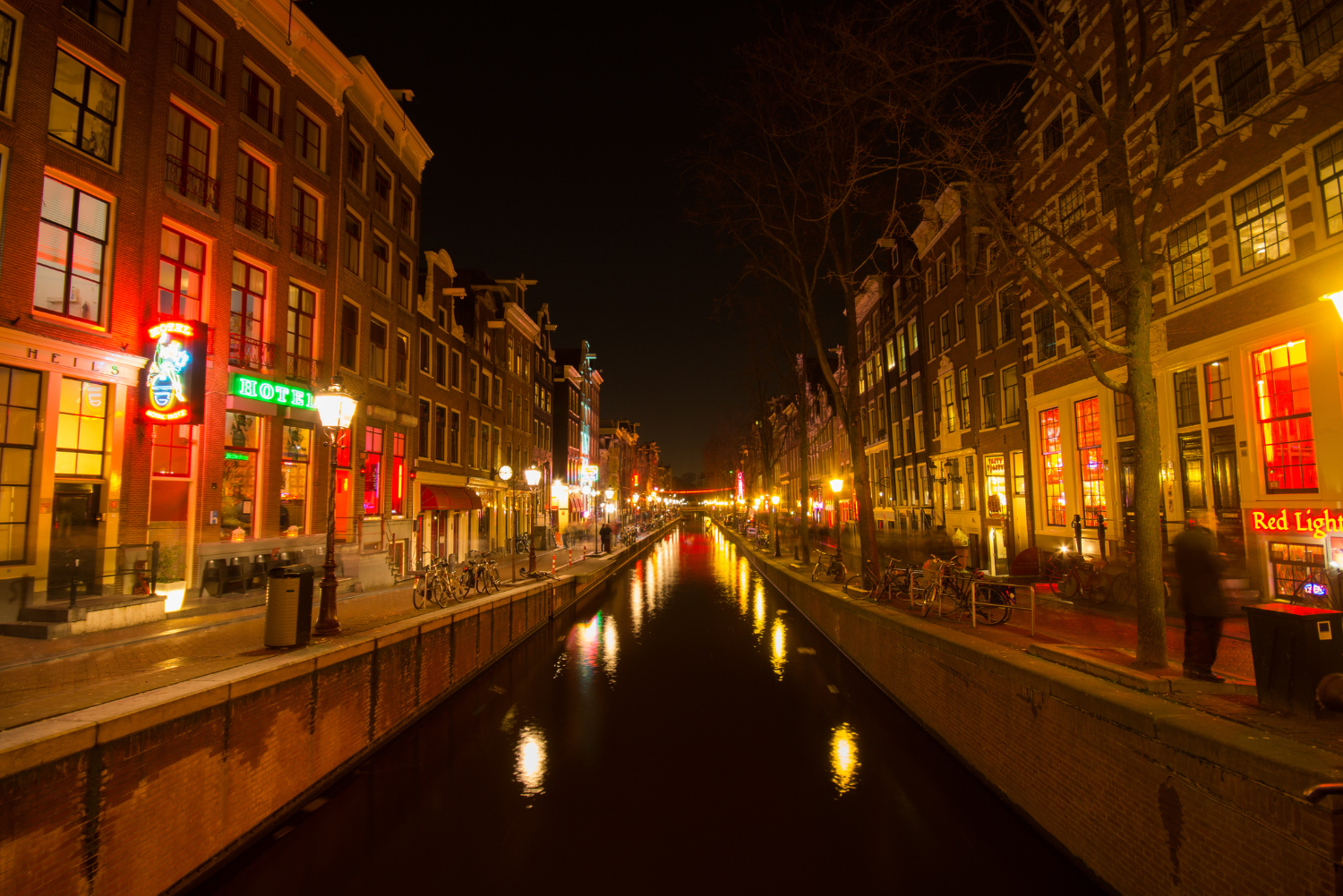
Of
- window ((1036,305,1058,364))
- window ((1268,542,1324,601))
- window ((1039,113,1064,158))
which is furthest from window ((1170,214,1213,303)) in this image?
window ((1039,113,1064,158))

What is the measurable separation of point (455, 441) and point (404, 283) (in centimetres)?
810

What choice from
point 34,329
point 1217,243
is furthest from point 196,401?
point 1217,243

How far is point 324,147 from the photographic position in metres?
20.9

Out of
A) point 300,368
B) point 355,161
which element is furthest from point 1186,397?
point 355,161

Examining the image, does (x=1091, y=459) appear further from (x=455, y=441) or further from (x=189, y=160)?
(x=455, y=441)

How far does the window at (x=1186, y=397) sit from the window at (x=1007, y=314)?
867cm

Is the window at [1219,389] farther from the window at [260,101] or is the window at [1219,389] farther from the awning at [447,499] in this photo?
the awning at [447,499]

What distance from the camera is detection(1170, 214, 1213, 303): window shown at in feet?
46.6

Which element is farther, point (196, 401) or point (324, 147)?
point (324, 147)

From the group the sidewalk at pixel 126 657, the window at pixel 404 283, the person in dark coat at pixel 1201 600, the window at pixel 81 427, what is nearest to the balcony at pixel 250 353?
the window at pixel 81 427

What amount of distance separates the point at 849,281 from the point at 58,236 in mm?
16524

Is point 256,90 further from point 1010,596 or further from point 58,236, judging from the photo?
point 1010,596

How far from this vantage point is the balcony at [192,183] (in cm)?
1527

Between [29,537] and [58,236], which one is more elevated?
[58,236]
